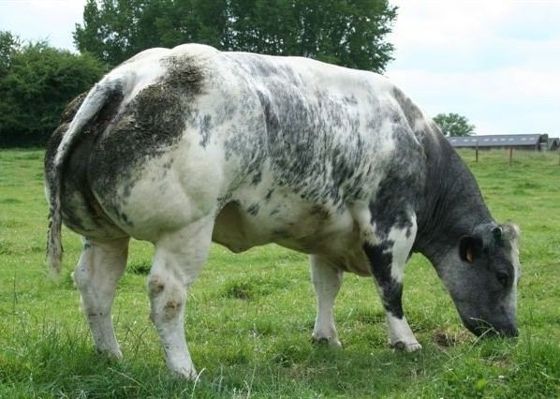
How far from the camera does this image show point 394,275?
23.5 ft

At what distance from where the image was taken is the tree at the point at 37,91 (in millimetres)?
43969

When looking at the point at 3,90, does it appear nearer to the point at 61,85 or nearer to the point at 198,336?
the point at 61,85

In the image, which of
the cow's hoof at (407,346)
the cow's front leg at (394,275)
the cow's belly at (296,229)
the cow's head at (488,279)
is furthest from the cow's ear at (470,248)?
the cow's hoof at (407,346)

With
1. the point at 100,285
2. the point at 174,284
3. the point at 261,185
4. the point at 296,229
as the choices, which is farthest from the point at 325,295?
the point at 174,284

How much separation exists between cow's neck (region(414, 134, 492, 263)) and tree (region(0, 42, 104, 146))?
37.1 m

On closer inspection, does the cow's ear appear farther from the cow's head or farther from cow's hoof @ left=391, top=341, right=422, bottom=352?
cow's hoof @ left=391, top=341, right=422, bottom=352

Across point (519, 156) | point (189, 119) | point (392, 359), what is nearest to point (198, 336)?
point (392, 359)

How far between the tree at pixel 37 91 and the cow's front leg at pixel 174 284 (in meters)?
38.8

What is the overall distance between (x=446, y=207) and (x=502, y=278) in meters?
0.81

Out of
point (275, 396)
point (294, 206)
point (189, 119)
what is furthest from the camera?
point (294, 206)

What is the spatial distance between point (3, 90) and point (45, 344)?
1706 inches

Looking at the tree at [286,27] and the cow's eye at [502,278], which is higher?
the tree at [286,27]

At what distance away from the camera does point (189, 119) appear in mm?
5336

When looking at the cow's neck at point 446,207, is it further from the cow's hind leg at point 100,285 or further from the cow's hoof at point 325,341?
the cow's hind leg at point 100,285
